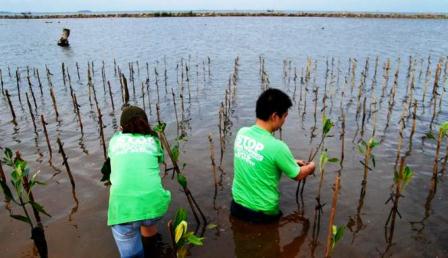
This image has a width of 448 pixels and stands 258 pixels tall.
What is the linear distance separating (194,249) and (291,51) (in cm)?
2080

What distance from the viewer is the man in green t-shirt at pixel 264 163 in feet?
12.8

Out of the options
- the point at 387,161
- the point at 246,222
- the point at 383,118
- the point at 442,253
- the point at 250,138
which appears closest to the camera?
the point at 250,138

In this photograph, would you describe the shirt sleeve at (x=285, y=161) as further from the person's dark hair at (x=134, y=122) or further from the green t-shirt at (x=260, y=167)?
the person's dark hair at (x=134, y=122)

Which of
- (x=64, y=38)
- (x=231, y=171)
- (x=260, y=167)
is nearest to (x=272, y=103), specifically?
(x=260, y=167)

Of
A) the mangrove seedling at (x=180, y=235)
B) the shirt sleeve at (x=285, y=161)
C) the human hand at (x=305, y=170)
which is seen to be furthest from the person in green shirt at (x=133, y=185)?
the human hand at (x=305, y=170)

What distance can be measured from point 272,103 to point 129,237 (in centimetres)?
199

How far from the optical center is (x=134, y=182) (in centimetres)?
351

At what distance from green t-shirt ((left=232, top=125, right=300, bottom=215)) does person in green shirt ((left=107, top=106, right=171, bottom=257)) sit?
1.04 meters

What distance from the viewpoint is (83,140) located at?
827 centimetres

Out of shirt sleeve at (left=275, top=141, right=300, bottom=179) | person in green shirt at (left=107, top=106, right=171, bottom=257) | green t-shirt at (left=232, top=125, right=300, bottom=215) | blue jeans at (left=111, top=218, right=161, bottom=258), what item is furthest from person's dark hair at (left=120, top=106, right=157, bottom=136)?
shirt sleeve at (left=275, top=141, right=300, bottom=179)

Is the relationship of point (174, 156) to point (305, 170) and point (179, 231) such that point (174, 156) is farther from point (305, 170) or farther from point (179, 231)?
point (179, 231)

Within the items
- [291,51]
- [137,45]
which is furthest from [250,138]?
[137,45]

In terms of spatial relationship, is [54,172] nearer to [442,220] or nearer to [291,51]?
[442,220]

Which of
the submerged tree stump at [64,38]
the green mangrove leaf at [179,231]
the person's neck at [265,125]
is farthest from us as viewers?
the submerged tree stump at [64,38]
